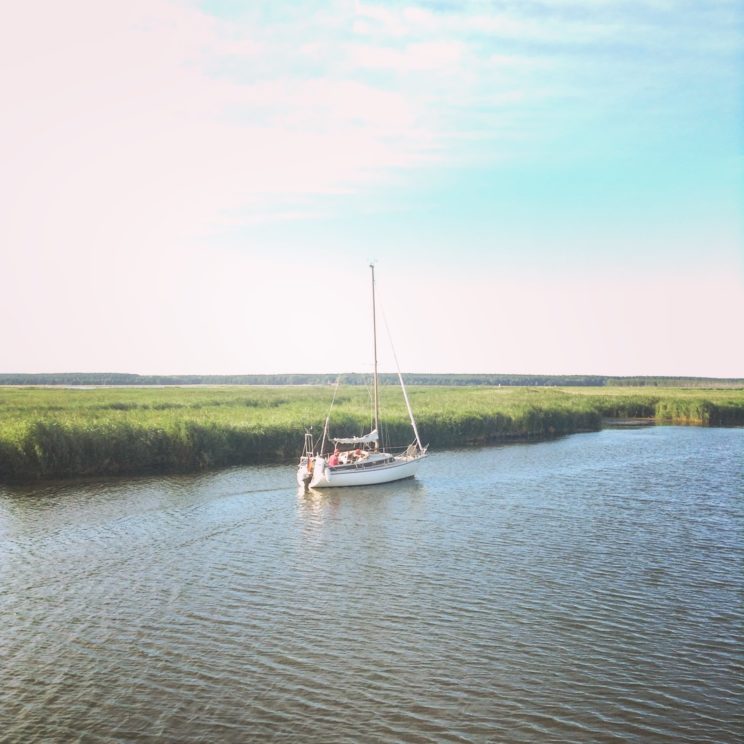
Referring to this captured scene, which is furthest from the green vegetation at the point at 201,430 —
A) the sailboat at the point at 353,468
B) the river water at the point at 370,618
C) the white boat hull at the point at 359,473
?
the white boat hull at the point at 359,473

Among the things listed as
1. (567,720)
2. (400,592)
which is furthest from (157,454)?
(567,720)

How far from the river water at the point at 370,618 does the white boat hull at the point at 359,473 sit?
3.09m

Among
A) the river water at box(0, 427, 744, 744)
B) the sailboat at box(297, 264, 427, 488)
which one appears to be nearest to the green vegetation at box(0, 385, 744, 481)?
the river water at box(0, 427, 744, 744)

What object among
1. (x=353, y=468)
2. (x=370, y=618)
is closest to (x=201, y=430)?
(x=353, y=468)

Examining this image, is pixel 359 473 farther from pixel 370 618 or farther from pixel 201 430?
pixel 370 618

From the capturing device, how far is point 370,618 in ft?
73.9

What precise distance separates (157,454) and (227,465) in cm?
542

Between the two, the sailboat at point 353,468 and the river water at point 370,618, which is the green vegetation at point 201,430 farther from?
the sailboat at point 353,468

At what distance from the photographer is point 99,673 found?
18594 millimetres

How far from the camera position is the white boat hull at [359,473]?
45.7m

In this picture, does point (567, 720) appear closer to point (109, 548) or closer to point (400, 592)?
point (400, 592)

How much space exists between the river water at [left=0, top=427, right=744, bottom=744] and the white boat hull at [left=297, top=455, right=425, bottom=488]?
3.09 meters

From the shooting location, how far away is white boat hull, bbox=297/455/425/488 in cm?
4569

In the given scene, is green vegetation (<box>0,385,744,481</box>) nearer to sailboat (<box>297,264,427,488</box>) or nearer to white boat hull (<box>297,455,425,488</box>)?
sailboat (<box>297,264,427,488</box>)
